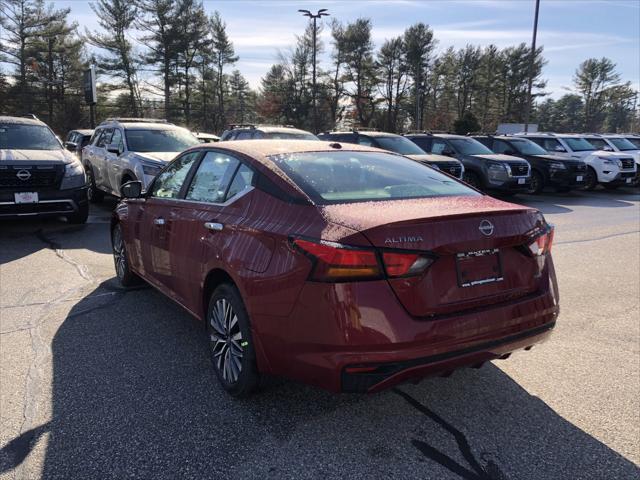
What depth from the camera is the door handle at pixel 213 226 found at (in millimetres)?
3281

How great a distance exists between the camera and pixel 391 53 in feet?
167

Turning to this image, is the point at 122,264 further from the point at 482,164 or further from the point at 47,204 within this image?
the point at 482,164

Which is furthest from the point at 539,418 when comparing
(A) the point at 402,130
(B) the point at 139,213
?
(A) the point at 402,130

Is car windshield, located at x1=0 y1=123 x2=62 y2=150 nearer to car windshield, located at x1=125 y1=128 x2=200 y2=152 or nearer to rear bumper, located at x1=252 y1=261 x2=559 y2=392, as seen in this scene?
car windshield, located at x1=125 y1=128 x2=200 y2=152

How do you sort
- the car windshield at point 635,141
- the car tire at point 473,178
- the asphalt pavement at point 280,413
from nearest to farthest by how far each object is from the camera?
the asphalt pavement at point 280,413, the car tire at point 473,178, the car windshield at point 635,141

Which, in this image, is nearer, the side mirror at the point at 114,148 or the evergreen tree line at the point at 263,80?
the side mirror at the point at 114,148

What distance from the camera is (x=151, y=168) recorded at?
918cm

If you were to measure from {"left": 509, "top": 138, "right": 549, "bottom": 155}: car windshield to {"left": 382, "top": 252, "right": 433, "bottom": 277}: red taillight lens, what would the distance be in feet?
49.6

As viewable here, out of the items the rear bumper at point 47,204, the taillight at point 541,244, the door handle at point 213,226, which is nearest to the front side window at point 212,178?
the door handle at point 213,226

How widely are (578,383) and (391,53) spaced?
51567mm

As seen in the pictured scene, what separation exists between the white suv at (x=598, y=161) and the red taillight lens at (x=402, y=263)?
53.1ft

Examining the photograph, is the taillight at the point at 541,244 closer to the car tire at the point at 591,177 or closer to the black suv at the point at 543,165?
the black suv at the point at 543,165

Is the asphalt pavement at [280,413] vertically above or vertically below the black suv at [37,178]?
below

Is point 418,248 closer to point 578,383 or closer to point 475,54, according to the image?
point 578,383
